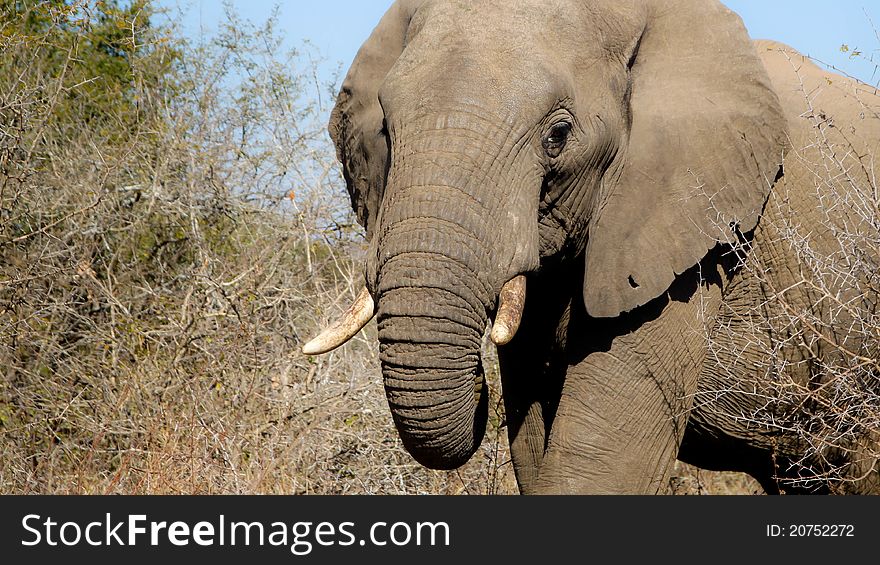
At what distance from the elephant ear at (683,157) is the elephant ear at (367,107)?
31.0 inches

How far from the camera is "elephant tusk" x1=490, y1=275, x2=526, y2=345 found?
3.21 meters

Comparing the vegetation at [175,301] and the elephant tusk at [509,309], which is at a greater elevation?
the vegetation at [175,301]

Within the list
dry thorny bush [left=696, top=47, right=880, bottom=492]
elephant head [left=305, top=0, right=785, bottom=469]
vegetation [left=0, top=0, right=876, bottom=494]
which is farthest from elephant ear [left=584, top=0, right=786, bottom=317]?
vegetation [left=0, top=0, right=876, bottom=494]

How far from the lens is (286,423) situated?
5.76m

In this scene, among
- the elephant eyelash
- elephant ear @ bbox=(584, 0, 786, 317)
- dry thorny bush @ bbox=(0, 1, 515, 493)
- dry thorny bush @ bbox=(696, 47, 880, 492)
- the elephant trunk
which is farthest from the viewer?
dry thorny bush @ bbox=(0, 1, 515, 493)

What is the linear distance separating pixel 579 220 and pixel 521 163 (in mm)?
386

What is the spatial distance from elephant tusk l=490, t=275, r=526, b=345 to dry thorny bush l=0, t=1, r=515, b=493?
1893 millimetres

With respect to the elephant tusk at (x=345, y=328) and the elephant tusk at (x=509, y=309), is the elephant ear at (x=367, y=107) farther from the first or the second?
the elephant tusk at (x=509, y=309)

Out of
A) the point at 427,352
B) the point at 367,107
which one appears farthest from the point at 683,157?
the point at 427,352

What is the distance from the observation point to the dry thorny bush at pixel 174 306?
18.0ft

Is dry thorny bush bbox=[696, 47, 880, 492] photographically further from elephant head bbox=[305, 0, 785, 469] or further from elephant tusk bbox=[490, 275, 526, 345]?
elephant tusk bbox=[490, 275, 526, 345]

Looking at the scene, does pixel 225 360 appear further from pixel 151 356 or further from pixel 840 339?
pixel 840 339

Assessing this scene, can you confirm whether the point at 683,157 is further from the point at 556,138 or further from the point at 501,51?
the point at 501,51

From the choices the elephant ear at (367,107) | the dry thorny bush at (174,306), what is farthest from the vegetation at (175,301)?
the elephant ear at (367,107)
